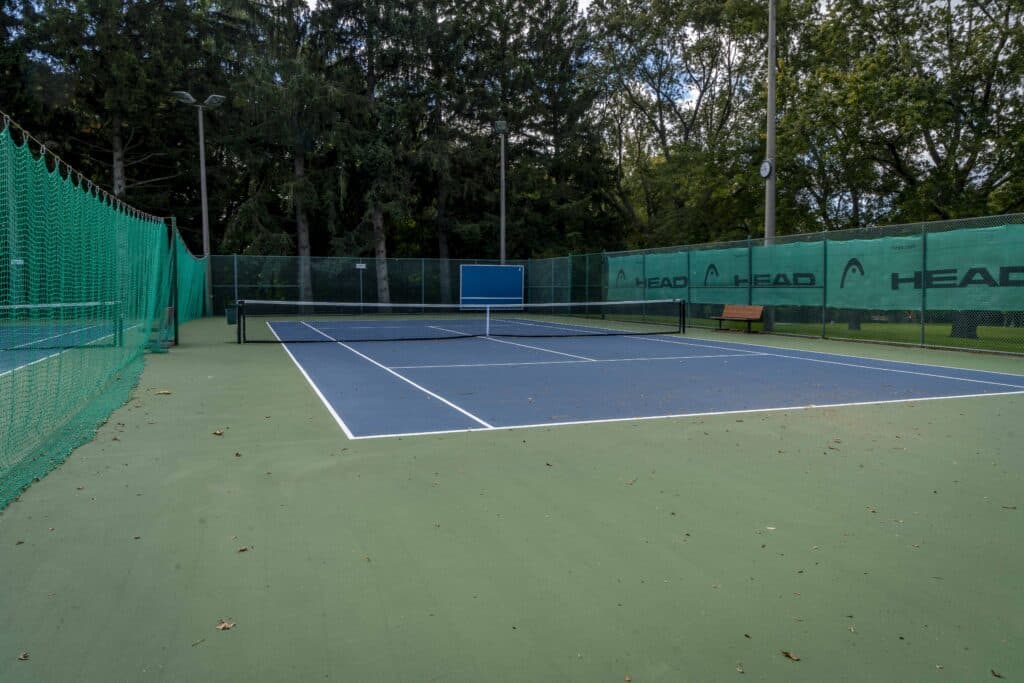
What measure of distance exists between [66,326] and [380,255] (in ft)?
80.3

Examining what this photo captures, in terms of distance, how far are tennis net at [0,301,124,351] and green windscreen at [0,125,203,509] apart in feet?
0.07

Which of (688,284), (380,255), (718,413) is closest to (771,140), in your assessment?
(688,284)

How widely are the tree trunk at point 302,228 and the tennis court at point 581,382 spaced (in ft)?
50.1

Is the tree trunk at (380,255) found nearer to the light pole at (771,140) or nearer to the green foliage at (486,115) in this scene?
the green foliage at (486,115)

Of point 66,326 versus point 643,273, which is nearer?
point 66,326

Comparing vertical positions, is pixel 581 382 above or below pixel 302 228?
below

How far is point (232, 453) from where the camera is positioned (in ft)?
18.6

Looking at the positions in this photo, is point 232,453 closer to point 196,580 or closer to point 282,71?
point 196,580

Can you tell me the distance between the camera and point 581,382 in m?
9.75

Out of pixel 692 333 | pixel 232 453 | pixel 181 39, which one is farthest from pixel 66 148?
pixel 232 453

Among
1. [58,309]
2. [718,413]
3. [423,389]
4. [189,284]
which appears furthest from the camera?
[189,284]

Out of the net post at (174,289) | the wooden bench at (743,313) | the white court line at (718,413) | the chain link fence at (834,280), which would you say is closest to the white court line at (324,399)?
the white court line at (718,413)

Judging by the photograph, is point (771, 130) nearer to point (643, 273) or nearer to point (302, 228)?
point (643, 273)

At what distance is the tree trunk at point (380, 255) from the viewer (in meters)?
32.2
